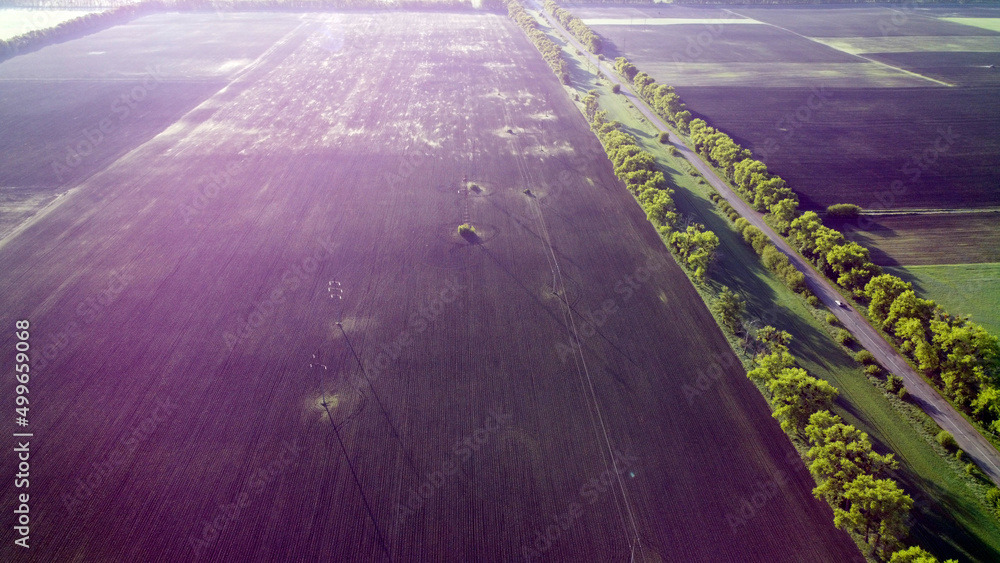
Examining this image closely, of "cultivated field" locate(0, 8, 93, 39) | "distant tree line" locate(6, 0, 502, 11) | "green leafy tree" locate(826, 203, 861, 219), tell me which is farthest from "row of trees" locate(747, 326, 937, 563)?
"cultivated field" locate(0, 8, 93, 39)

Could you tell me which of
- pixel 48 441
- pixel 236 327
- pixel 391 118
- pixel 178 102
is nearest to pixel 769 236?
pixel 236 327

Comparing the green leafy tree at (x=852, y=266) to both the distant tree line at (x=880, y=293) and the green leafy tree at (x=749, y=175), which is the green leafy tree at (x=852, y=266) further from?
the green leafy tree at (x=749, y=175)

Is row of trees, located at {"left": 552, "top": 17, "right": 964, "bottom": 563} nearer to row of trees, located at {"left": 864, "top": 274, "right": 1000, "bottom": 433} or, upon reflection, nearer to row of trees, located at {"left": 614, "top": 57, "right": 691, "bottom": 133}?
row of trees, located at {"left": 864, "top": 274, "right": 1000, "bottom": 433}

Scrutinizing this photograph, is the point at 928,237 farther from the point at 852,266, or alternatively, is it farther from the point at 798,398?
the point at 798,398

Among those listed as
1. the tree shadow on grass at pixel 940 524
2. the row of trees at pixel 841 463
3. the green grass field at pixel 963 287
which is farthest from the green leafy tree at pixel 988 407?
the green grass field at pixel 963 287

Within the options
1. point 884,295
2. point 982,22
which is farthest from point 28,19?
point 982,22

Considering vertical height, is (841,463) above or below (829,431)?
Answer: below
